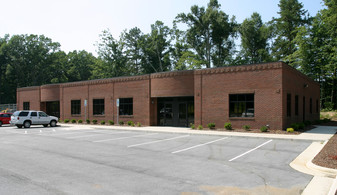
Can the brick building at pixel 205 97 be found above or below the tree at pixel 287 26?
below

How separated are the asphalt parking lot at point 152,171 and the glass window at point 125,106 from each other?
51.4 feet

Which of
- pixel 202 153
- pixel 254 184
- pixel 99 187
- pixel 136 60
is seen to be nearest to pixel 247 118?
pixel 202 153

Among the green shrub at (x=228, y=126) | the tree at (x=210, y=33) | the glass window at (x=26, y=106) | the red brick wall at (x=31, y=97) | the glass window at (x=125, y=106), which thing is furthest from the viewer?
the tree at (x=210, y=33)

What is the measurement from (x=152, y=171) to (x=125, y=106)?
69.3 feet

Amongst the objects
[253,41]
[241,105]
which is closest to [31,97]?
[241,105]

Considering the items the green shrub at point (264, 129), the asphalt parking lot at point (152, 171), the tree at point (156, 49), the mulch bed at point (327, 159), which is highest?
the tree at point (156, 49)

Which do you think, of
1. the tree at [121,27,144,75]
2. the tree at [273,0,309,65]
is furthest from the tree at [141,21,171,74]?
the tree at [273,0,309,65]

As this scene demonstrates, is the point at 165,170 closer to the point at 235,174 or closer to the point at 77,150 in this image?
the point at 235,174

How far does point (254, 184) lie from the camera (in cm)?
695

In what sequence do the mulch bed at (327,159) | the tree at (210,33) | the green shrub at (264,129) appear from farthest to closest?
the tree at (210,33) < the green shrub at (264,129) < the mulch bed at (327,159)

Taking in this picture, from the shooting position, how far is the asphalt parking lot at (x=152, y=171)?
658 centimetres

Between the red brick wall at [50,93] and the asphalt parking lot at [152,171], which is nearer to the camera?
the asphalt parking lot at [152,171]

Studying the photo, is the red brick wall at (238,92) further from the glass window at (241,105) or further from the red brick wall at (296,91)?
the red brick wall at (296,91)

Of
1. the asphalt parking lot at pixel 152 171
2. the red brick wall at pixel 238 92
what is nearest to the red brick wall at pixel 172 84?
the red brick wall at pixel 238 92
